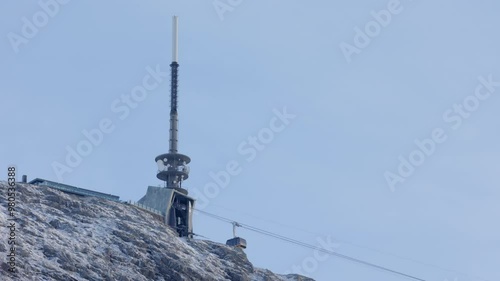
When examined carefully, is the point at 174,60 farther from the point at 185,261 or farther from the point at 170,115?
the point at 185,261

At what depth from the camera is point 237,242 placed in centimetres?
14612

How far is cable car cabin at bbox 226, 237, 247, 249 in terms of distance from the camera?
14600 centimetres

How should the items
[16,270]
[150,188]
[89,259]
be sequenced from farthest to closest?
[150,188] → [89,259] → [16,270]

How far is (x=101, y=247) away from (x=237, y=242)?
1228 inches

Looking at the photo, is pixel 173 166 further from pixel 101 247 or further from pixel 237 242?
pixel 101 247

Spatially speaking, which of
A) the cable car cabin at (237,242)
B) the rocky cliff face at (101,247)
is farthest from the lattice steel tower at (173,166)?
the rocky cliff face at (101,247)

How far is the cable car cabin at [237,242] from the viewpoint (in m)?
146

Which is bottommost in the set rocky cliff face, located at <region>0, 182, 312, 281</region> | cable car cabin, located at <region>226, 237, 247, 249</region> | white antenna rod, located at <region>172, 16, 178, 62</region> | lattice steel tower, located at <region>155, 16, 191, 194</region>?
rocky cliff face, located at <region>0, 182, 312, 281</region>

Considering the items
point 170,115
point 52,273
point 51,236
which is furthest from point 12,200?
point 170,115

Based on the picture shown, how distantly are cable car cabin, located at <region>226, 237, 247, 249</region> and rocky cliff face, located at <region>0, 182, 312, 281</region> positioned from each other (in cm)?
457

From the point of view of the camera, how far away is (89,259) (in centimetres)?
11469

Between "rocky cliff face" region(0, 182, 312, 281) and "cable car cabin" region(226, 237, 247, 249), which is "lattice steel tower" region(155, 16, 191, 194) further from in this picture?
"rocky cliff face" region(0, 182, 312, 281)

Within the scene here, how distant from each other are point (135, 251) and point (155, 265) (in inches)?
117

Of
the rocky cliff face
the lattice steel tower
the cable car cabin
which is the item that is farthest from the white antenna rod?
the rocky cliff face
